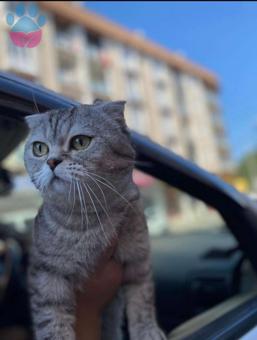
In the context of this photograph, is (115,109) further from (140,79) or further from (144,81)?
(144,81)

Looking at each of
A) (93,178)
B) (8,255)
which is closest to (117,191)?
(93,178)

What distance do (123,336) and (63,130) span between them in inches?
28.5

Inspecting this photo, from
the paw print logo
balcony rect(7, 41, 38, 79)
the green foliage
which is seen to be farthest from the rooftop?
the paw print logo

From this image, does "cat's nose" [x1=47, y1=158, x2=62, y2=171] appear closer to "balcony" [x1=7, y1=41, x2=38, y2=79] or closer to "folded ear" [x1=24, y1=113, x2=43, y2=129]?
"folded ear" [x1=24, y1=113, x2=43, y2=129]

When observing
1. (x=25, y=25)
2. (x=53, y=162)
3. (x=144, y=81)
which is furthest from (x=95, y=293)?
(x=144, y=81)

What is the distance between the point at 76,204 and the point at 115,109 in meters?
0.29

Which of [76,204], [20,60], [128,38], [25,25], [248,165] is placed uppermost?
[128,38]

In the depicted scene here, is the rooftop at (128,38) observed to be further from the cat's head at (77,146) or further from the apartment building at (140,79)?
the cat's head at (77,146)

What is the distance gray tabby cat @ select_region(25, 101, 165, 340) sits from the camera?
105 centimetres

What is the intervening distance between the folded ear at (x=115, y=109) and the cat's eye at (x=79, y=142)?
0.13m

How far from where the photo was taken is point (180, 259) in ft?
8.39

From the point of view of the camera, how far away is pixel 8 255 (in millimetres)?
2639

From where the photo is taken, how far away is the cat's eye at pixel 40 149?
43.0 inches

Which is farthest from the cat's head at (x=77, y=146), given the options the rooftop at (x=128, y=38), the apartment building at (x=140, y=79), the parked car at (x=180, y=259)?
the rooftop at (x=128, y=38)
